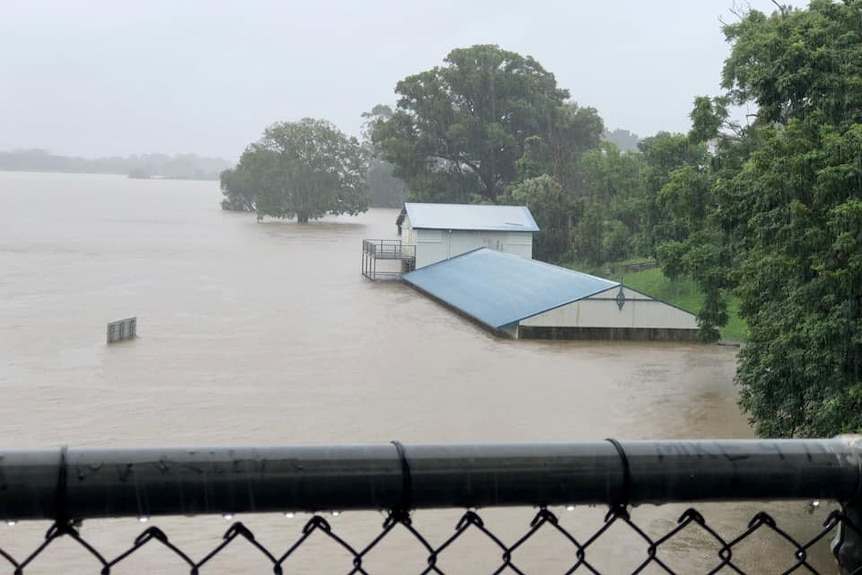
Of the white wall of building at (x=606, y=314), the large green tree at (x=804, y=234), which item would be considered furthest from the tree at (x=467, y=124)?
the large green tree at (x=804, y=234)

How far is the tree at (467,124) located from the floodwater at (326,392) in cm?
1778

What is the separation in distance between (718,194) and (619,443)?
13973mm

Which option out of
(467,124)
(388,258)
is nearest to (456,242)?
(388,258)

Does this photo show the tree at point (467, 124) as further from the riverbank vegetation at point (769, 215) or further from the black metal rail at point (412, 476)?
the black metal rail at point (412, 476)

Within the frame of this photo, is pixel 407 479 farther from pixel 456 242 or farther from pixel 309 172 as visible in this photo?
pixel 309 172

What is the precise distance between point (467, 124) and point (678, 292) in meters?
23.3

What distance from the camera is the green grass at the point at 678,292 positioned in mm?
27500

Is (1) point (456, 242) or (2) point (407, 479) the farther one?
(1) point (456, 242)

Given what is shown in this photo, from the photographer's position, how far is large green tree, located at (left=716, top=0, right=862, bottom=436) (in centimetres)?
1116

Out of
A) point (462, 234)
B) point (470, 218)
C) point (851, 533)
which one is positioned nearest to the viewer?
point (851, 533)

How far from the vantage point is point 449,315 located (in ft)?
101

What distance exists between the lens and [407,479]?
1.29m

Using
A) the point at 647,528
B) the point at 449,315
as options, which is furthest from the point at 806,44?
the point at 449,315

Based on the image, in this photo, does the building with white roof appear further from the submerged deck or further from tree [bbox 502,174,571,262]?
tree [bbox 502,174,571,262]
